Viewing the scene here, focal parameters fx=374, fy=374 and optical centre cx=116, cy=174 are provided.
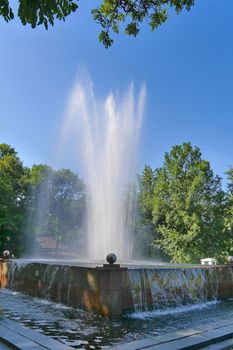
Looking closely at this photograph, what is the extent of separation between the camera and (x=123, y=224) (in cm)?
2225

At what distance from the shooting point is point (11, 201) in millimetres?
30922

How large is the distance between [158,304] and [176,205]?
2134cm

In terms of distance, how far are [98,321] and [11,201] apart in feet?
78.3

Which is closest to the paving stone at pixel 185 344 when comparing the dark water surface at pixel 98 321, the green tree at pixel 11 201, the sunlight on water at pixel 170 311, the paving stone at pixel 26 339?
the dark water surface at pixel 98 321

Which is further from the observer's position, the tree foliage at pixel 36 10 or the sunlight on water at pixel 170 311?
the sunlight on water at pixel 170 311

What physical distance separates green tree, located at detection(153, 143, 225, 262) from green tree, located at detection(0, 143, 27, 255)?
12.4 metres

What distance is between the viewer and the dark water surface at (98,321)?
694 cm

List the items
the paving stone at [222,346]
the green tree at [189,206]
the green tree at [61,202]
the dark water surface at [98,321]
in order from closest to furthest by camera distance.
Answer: the paving stone at [222,346], the dark water surface at [98,321], the green tree at [189,206], the green tree at [61,202]

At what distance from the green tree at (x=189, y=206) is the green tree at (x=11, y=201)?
12398 mm

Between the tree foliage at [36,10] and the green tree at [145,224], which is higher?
the green tree at [145,224]

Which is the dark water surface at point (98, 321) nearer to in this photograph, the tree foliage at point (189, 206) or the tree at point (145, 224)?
the tree foliage at point (189, 206)

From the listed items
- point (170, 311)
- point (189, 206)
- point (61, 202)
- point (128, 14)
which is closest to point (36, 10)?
point (128, 14)

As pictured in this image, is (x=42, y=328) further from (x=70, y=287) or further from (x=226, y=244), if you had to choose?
(x=226, y=244)

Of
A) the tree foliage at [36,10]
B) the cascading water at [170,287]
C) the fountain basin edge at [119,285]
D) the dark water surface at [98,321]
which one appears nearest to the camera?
the tree foliage at [36,10]
